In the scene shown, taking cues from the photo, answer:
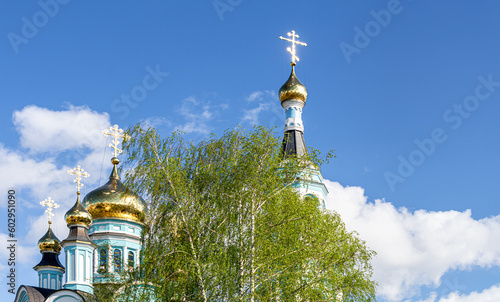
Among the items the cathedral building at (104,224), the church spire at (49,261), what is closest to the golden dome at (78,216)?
the cathedral building at (104,224)

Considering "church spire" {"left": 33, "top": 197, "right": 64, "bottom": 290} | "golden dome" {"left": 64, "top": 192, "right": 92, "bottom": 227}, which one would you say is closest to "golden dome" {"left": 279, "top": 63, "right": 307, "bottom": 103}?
"golden dome" {"left": 64, "top": 192, "right": 92, "bottom": 227}

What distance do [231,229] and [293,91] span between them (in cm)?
1298

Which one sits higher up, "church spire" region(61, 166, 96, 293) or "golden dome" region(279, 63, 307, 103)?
"golden dome" region(279, 63, 307, 103)

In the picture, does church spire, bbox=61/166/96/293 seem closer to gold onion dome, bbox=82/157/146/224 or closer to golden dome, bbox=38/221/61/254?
gold onion dome, bbox=82/157/146/224

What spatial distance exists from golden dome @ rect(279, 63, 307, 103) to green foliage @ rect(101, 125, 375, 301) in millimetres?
11680

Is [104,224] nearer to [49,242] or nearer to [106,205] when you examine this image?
[106,205]

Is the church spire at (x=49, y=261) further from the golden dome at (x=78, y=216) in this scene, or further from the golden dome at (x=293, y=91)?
the golden dome at (x=293, y=91)

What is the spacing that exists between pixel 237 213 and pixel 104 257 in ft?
44.9

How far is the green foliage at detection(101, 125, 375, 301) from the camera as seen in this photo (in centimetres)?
1138

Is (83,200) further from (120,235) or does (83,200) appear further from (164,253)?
(164,253)

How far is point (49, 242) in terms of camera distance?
2847cm

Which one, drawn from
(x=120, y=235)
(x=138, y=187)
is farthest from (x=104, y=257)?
(x=138, y=187)

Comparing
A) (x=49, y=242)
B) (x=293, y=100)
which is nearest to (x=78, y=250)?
(x=49, y=242)

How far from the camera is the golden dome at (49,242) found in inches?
1121
